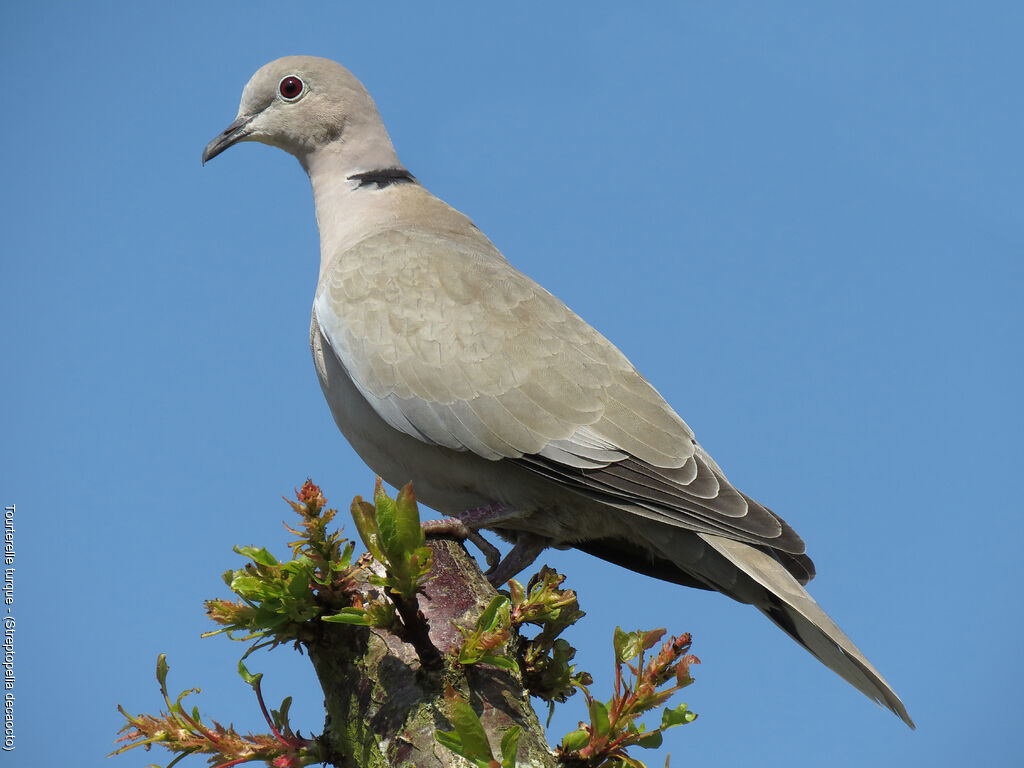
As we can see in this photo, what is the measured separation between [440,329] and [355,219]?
4.03 ft

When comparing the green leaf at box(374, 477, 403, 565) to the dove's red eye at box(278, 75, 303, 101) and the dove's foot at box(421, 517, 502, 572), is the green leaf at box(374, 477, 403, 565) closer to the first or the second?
the dove's foot at box(421, 517, 502, 572)

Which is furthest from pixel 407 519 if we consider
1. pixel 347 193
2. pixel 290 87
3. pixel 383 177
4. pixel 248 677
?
pixel 290 87

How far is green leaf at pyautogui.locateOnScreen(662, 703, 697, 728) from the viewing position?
10.2 ft

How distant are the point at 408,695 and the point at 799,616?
5.54 feet

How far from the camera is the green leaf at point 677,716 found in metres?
3.12

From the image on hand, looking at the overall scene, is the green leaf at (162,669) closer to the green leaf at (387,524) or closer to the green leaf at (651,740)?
the green leaf at (387,524)

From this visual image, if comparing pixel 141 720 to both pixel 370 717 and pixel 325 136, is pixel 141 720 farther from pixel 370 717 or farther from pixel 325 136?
pixel 325 136

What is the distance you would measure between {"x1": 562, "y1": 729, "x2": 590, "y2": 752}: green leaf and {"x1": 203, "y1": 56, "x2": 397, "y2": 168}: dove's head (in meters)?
3.73

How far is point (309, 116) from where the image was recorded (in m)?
5.93

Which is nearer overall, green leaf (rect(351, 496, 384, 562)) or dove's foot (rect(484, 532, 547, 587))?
green leaf (rect(351, 496, 384, 562))

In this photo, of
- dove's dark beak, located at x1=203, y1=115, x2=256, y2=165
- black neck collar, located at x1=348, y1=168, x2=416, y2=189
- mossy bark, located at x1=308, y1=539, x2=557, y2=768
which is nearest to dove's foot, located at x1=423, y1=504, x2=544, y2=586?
mossy bark, located at x1=308, y1=539, x2=557, y2=768

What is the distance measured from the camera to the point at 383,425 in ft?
14.7

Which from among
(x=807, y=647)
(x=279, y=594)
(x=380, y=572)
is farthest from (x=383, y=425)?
(x=807, y=647)

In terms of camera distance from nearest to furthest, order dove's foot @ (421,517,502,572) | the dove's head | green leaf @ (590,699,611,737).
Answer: green leaf @ (590,699,611,737) < dove's foot @ (421,517,502,572) < the dove's head
